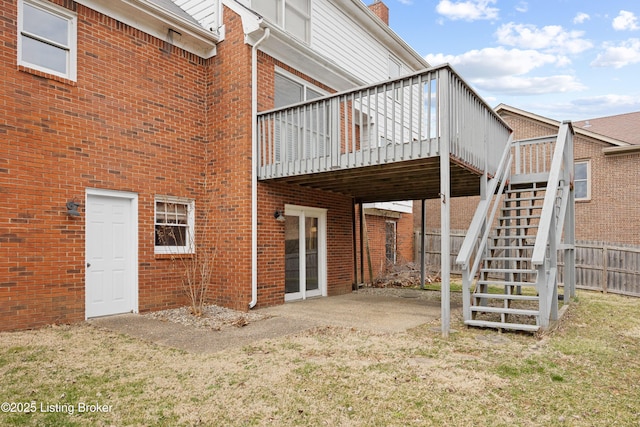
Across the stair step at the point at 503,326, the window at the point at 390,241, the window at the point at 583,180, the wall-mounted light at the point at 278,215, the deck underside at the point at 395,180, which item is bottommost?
the stair step at the point at 503,326

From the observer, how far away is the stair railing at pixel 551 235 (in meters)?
6.27

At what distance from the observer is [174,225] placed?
8.52 metres

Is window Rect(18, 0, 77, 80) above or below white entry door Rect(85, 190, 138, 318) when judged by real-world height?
above

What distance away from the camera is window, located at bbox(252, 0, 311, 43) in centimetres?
984

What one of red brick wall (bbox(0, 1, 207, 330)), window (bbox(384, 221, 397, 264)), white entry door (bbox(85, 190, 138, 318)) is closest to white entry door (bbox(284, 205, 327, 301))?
red brick wall (bbox(0, 1, 207, 330))

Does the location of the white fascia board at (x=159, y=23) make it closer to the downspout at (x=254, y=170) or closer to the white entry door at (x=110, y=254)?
the downspout at (x=254, y=170)

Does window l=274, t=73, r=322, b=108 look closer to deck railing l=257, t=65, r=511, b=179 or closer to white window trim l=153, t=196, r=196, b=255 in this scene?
deck railing l=257, t=65, r=511, b=179

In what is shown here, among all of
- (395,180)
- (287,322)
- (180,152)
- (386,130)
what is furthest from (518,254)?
(180,152)

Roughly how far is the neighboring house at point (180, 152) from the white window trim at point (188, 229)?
3cm

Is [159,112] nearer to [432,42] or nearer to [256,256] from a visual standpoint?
[256,256]

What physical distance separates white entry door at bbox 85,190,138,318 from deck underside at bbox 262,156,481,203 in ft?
9.28

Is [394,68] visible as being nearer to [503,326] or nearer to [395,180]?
[395,180]

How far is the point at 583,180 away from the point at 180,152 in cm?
1482

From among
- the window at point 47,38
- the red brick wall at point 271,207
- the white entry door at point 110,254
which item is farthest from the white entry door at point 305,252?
the window at point 47,38
